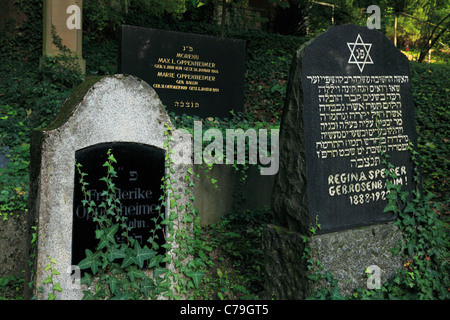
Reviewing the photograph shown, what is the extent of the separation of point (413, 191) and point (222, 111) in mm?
4498

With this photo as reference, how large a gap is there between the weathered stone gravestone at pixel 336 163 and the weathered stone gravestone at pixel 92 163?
36.6 inches

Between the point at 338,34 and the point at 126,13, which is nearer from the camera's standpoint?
the point at 338,34

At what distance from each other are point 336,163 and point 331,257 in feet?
2.62

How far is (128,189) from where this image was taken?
3459 millimetres

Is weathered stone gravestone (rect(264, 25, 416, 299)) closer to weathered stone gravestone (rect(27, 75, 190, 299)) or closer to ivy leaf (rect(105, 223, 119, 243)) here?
weathered stone gravestone (rect(27, 75, 190, 299))

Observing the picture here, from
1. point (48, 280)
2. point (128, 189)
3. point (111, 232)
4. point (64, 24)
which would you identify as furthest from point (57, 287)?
point (64, 24)

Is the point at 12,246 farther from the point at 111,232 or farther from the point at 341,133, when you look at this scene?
the point at 341,133

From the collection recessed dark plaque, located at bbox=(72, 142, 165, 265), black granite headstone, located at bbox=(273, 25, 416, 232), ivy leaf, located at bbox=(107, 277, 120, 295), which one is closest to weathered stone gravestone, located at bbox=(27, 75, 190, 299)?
recessed dark plaque, located at bbox=(72, 142, 165, 265)

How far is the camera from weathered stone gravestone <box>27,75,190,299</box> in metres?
3.07

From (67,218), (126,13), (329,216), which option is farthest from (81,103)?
(126,13)

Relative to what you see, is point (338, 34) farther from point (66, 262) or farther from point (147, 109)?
point (66, 262)

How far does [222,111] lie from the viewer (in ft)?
→ 25.8

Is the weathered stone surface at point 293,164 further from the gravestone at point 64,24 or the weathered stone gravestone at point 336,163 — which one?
the gravestone at point 64,24

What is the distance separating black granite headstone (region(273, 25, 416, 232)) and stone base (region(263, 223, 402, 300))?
0.12 m
